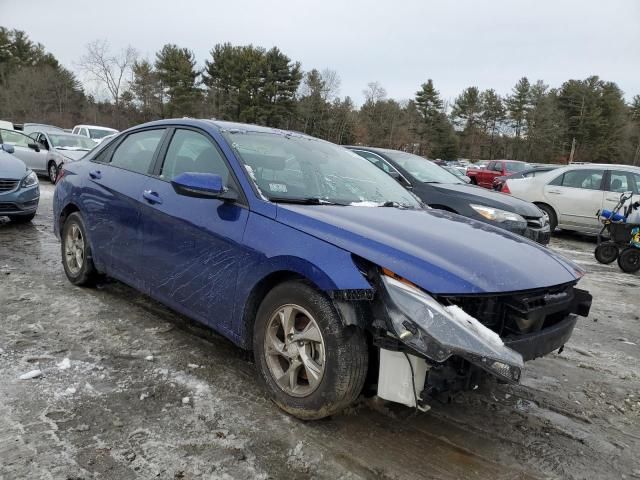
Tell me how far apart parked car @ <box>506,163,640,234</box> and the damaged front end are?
8.71 metres

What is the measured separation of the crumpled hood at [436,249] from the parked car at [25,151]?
12.2m

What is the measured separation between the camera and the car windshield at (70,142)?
13.7 m

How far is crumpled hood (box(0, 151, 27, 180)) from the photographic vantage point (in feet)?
23.3

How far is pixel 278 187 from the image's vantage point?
3.13 metres

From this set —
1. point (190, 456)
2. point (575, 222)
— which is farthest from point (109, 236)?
point (575, 222)

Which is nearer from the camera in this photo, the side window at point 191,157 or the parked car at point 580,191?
the side window at point 191,157

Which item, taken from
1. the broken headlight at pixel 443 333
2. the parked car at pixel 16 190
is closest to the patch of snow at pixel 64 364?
the broken headlight at pixel 443 333

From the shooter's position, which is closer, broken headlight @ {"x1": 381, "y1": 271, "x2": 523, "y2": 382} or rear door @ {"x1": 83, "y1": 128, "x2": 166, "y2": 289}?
broken headlight @ {"x1": 381, "y1": 271, "x2": 523, "y2": 382}

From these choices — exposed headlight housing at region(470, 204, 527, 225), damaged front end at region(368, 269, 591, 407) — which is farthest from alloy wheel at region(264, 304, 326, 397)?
exposed headlight housing at region(470, 204, 527, 225)

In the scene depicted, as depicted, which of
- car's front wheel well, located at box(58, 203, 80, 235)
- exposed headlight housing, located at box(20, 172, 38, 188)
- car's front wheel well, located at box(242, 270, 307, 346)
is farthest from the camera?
exposed headlight housing, located at box(20, 172, 38, 188)

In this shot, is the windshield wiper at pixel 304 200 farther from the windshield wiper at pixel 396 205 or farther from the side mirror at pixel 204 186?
the windshield wiper at pixel 396 205

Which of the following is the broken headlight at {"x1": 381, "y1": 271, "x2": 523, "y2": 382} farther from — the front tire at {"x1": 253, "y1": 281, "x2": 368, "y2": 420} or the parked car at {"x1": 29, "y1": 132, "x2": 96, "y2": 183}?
the parked car at {"x1": 29, "y1": 132, "x2": 96, "y2": 183}

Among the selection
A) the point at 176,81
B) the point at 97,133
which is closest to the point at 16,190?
the point at 97,133

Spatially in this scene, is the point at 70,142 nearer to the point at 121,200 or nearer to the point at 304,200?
the point at 121,200
